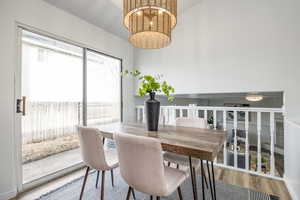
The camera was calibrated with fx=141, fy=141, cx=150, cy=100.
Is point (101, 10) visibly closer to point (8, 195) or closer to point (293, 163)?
point (8, 195)

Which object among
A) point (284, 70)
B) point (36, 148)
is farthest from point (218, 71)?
point (36, 148)

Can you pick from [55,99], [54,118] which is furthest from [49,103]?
[54,118]

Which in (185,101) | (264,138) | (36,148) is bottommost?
(264,138)

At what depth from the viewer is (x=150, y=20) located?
1.50 metres

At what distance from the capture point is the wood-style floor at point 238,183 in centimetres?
167

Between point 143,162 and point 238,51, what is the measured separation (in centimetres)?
239

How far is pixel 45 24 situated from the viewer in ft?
6.33

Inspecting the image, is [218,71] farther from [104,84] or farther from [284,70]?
[104,84]

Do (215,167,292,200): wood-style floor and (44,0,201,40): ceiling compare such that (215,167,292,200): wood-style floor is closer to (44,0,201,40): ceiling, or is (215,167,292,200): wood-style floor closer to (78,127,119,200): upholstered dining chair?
(78,127,119,200): upholstered dining chair

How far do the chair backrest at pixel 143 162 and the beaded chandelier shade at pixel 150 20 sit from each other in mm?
1197

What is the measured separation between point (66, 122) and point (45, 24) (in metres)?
1.56

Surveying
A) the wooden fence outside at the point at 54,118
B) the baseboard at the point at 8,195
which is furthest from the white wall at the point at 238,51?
the baseboard at the point at 8,195

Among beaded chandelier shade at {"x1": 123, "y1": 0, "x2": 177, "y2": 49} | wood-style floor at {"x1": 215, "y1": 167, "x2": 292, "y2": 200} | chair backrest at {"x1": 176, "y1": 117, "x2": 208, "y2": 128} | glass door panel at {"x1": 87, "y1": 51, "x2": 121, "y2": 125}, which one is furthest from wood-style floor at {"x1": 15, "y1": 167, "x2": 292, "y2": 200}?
beaded chandelier shade at {"x1": 123, "y1": 0, "x2": 177, "y2": 49}

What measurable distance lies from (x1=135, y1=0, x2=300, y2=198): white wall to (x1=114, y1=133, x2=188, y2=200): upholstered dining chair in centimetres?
149
